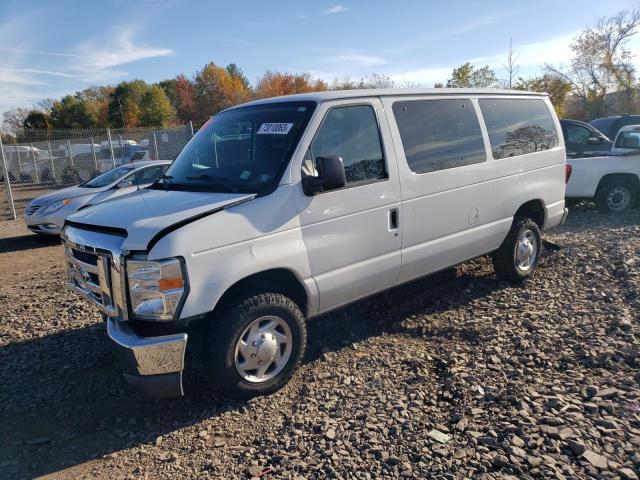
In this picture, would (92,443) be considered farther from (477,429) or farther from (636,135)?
(636,135)

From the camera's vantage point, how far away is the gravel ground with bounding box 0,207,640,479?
9.45 feet

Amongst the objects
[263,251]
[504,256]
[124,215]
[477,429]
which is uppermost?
[124,215]

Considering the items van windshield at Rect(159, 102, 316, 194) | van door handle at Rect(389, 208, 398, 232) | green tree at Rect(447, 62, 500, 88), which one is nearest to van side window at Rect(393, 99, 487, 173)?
van door handle at Rect(389, 208, 398, 232)

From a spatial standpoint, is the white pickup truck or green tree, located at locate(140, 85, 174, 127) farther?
green tree, located at locate(140, 85, 174, 127)

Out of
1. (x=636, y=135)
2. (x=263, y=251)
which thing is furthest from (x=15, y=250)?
(x=636, y=135)

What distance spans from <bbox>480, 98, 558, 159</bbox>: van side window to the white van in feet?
0.13

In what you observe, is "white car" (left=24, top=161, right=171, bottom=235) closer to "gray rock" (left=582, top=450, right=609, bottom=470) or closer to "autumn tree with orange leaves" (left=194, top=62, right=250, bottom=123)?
"gray rock" (left=582, top=450, right=609, bottom=470)

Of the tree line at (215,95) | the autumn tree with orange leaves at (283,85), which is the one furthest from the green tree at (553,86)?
the autumn tree with orange leaves at (283,85)

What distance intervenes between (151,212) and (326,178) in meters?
1.22

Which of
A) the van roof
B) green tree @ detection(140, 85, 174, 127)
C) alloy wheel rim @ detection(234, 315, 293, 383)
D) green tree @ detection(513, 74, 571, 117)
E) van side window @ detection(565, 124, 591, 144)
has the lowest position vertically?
alloy wheel rim @ detection(234, 315, 293, 383)

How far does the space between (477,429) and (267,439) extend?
1.33 metres

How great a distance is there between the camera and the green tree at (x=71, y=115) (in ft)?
179

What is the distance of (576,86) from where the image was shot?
117 feet

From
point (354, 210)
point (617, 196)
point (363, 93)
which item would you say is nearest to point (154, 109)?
point (617, 196)
